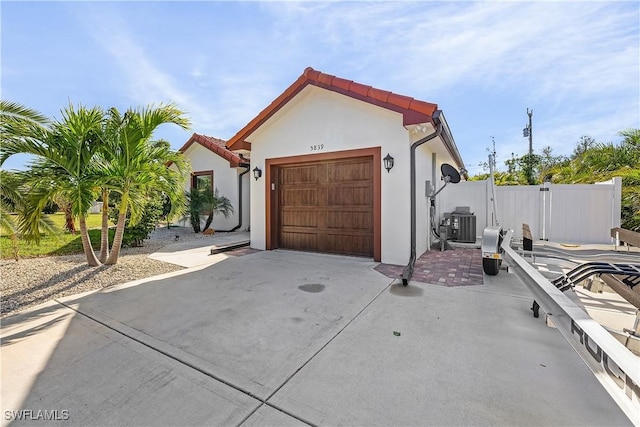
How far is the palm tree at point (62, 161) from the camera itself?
207 inches

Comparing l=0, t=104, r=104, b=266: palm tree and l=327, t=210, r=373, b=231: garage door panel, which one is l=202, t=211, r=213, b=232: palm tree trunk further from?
l=327, t=210, r=373, b=231: garage door panel

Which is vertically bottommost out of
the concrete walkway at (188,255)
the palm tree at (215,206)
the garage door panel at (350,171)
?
the concrete walkway at (188,255)

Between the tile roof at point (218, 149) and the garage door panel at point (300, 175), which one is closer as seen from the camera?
the garage door panel at point (300, 175)

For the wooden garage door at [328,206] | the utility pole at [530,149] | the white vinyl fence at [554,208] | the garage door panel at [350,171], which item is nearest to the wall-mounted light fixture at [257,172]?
the wooden garage door at [328,206]

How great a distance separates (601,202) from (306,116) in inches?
387

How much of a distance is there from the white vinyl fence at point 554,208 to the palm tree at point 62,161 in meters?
10.2

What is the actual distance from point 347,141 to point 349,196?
1.49 metres

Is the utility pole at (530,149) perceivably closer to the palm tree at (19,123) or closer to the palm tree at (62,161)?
the palm tree at (62,161)

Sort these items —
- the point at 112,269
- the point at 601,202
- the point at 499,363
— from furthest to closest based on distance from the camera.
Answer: the point at 601,202 < the point at 112,269 < the point at 499,363

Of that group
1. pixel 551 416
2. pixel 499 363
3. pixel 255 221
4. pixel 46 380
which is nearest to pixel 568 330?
pixel 551 416

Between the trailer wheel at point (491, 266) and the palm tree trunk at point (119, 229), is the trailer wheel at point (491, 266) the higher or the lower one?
the lower one

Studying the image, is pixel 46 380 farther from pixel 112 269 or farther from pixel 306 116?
pixel 306 116

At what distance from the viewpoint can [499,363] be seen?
272 cm

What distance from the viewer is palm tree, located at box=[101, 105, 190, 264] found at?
5938 millimetres
